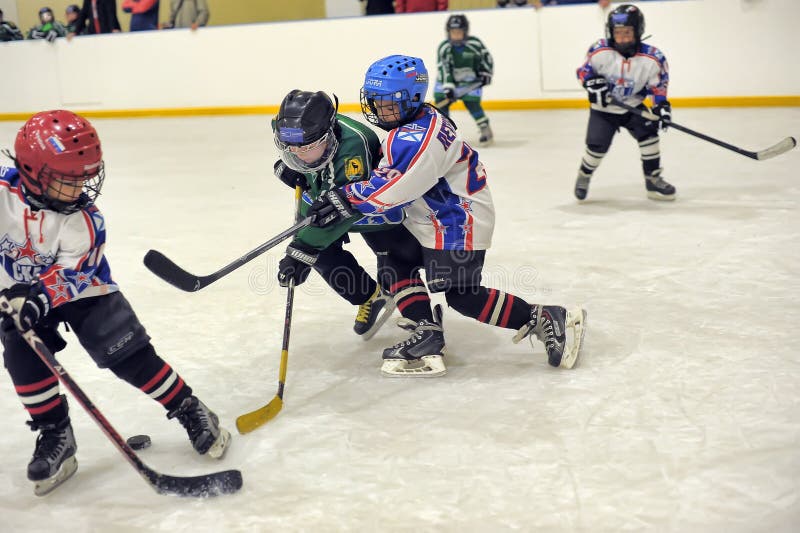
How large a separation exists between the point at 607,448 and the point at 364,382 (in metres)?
0.70

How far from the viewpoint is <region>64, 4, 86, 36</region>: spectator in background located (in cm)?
942

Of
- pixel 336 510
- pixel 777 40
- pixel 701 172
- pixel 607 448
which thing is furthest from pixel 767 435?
pixel 777 40

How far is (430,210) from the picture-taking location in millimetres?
2314

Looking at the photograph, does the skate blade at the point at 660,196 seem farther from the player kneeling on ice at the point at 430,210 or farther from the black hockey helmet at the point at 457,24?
the black hockey helmet at the point at 457,24

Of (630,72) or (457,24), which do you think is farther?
(457,24)

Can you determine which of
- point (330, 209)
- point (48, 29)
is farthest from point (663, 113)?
point (48, 29)

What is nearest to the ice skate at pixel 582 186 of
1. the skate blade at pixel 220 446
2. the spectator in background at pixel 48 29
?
the skate blade at pixel 220 446

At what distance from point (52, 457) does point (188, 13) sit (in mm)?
8201

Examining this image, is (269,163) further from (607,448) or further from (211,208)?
(607,448)

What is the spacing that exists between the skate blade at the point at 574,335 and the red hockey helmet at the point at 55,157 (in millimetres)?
1251

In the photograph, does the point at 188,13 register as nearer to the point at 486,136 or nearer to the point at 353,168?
the point at 486,136

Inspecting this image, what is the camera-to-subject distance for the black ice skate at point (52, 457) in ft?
5.97

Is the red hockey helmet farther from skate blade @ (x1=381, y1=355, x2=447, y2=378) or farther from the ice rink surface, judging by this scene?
skate blade @ (x1=381, y1=355, x2=447, y2=378)

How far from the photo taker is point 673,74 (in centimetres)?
702
